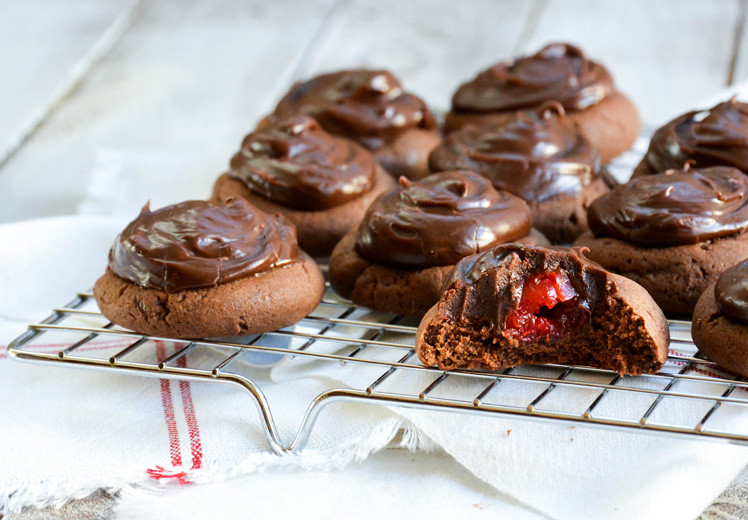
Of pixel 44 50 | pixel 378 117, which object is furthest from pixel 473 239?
pixel 44 50

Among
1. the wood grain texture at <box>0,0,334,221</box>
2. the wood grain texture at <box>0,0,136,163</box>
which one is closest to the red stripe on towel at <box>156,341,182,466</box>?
the wood grain texture at <box>0,0,334,221</box>

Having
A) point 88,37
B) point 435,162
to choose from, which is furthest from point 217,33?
point 435,162

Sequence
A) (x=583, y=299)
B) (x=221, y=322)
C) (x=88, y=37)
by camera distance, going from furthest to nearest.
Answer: (x=88, y=37), (x=221, y=322), (x=583, y=299)

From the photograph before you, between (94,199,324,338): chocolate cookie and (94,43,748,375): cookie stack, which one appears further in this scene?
(94,199,324,338): chocolate cookie

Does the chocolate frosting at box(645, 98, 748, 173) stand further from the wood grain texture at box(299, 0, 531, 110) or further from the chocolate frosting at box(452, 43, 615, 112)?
the wood grain texture at box(299, 0, 531, 110)

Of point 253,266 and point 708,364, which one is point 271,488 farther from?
point 708,364

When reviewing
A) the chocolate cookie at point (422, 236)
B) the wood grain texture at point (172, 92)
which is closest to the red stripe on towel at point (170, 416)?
the chocolate cookie at point (422, 236)

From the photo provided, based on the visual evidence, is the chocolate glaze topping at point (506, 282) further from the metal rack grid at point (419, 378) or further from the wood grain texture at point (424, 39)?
the wood grain texture at point (424, 39)
